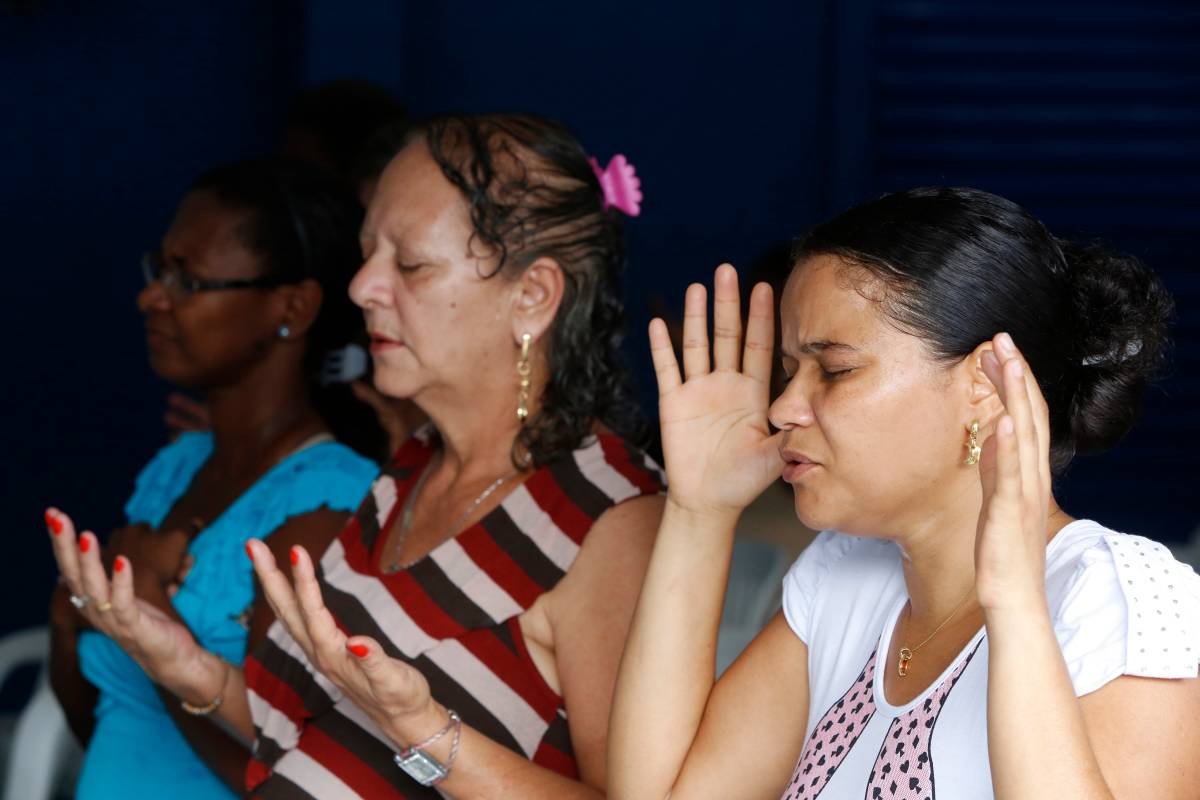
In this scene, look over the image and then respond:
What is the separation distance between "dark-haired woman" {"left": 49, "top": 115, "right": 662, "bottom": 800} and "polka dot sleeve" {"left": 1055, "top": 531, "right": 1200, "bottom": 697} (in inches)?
27.4

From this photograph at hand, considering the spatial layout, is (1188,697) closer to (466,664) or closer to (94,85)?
(466,664)

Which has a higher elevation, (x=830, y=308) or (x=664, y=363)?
(x=830, y=308)

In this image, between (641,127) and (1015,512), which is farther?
(641,127)

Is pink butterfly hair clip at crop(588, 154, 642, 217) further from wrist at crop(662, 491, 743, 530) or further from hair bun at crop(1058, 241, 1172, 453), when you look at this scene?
hair bun at crop(1058, 241, 1172, 453)

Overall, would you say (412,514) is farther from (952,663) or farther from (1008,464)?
(1008,464)

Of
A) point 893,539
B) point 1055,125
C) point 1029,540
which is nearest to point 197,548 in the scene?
point 893,539

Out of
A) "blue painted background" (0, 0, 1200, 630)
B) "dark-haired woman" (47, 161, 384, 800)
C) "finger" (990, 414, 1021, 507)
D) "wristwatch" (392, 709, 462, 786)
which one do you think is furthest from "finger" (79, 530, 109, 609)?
"blue painted background" (0, 0, 1200, 630)

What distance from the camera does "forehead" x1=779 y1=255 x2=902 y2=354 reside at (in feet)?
5.47

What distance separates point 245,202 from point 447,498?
36.6 inches

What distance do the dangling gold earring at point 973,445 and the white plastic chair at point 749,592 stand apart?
3.98ft

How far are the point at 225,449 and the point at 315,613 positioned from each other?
1211 mm

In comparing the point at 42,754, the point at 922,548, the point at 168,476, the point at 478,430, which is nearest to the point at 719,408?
the point at 922,548

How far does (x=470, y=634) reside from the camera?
6.97 ft

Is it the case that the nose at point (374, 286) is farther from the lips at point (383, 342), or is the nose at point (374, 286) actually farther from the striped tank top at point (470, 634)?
the striped tank top at point (470, 634)
